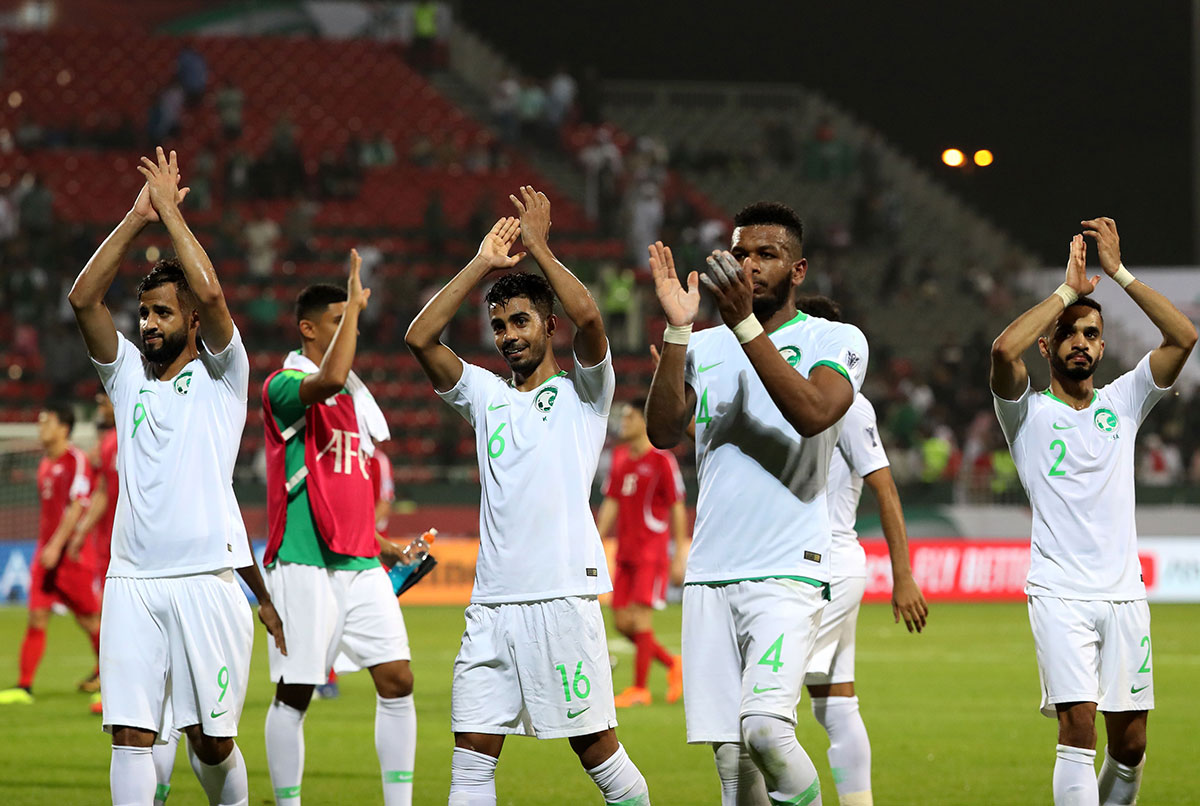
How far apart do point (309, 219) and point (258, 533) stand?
31.0 ft

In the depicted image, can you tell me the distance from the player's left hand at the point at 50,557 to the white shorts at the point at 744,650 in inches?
322

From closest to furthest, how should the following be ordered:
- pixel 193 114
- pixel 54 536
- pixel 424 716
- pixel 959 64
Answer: pixel 424 716 < pixel 54 536 < pixel 193 114 < pixel 959 64

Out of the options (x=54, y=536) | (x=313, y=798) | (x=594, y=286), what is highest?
(x=594, y=286)

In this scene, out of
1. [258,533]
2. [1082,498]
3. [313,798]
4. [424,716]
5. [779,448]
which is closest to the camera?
[779,448]

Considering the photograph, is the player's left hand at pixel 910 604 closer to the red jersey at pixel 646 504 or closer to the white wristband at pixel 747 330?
the white wristband at pixel 747 330

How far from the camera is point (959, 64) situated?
36875 mm

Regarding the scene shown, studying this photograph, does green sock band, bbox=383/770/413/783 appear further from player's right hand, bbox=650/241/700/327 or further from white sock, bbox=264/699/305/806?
player's right hand, bbox=650/241/700/327

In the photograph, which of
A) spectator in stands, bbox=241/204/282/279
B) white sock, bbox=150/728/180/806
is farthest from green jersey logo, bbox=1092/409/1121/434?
spectator in stands, bbox=241/204/282/279

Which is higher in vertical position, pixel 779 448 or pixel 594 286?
pixel 594 286

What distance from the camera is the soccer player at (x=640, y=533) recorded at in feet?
44.0

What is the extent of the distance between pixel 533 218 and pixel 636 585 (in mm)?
7180

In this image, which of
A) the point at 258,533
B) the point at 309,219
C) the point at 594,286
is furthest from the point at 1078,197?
the point at 258,533

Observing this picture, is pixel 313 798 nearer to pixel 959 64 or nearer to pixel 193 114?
pixel 193 114

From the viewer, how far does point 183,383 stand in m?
6.84
